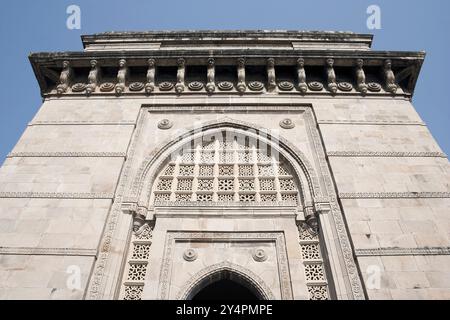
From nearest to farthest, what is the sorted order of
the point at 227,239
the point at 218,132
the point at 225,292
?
1. the point at 227,239
2. the point at 225,292
3. the point at 218,132

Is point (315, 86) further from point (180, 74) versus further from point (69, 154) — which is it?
point (69, 154)

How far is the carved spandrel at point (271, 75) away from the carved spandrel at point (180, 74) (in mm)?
1595

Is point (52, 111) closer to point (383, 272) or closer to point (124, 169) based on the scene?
point (124, 169)

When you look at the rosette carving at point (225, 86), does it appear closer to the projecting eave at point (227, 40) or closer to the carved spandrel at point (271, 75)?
the carved spandrel at point (271, 75)

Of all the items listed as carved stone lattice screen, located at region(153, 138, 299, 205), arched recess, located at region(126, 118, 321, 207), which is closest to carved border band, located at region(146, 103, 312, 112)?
arched recess, located at region(126, 118, 321, 207)

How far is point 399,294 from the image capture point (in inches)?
159

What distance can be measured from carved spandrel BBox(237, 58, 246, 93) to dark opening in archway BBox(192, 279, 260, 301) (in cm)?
339

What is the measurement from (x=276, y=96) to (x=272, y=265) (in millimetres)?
3260

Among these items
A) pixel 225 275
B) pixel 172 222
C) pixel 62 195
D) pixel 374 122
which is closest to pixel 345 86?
pixel 374 122

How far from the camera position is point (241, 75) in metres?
6.85

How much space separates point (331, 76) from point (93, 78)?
4.44 metres

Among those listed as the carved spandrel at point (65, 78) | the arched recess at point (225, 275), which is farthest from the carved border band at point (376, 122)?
the carved spandrel at point (65, 78)

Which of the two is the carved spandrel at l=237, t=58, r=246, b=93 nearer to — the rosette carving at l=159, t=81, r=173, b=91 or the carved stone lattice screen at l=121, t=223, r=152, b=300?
the rosette carving at l=159, t=81, r=173, b=91

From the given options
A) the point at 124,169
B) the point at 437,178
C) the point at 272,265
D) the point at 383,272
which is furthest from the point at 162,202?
the point at 437,178
